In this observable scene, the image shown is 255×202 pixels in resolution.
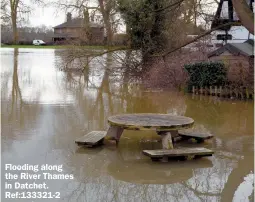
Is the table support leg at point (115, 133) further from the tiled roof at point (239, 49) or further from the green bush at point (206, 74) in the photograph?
the tiled roof at point (239, 49)

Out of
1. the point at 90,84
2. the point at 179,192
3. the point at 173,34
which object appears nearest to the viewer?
the point at 179,192

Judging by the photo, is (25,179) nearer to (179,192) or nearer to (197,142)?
(179,192)

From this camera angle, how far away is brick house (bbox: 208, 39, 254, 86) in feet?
55.1

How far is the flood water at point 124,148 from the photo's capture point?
20.8 ft

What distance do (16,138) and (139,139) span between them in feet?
8.51

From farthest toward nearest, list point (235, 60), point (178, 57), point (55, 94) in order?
point (178, 57) → point (235, 60) → point (55, 94)

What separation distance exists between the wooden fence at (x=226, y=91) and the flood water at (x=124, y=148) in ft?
1.95

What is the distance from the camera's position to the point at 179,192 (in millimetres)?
6309

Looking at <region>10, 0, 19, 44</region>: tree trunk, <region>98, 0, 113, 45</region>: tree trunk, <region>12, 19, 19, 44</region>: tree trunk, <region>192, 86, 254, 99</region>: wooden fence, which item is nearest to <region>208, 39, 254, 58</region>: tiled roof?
<region>192, 86, 254, 99</region>: wooden fence

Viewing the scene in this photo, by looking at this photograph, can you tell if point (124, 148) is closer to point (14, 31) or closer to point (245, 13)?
point (245, 13)

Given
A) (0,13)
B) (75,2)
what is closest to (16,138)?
(75,2)

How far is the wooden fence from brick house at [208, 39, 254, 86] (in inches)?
13.7

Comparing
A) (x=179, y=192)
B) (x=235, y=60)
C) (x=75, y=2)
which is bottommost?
(x=179, y=192)

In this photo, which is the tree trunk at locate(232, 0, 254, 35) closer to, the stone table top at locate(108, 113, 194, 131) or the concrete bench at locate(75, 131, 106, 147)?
the stone table top at locate(108, 113, 194, 131)
